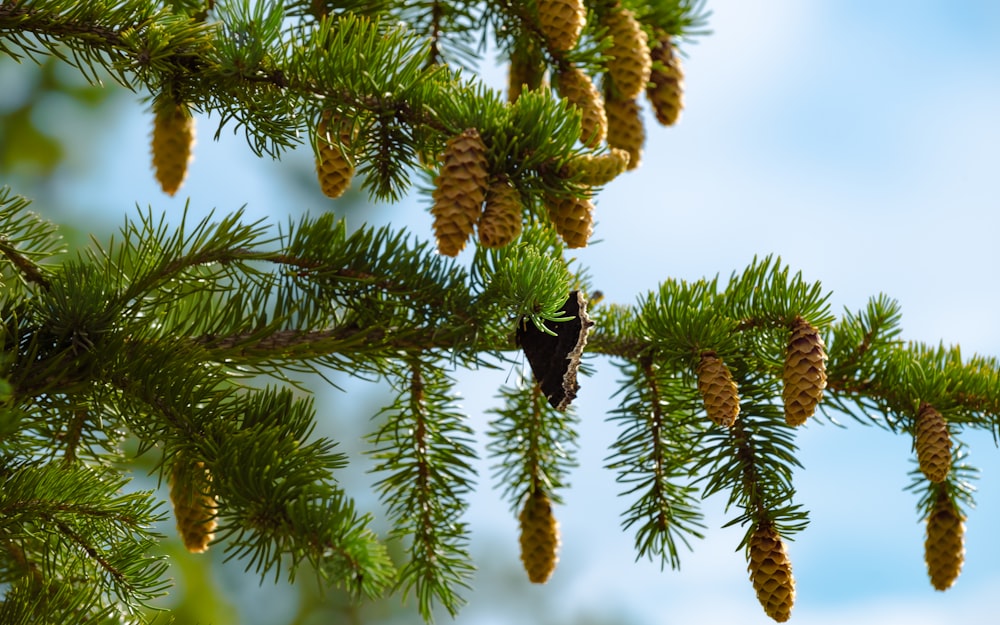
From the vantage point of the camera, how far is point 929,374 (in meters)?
1.15

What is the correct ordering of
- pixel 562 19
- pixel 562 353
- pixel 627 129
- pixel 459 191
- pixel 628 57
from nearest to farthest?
pixel 459 191 → pixel 562 353 → pixel 562 19 → pixel 628 57 → pixel 627 129

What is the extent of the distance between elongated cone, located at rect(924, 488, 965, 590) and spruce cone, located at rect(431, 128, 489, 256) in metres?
0.77

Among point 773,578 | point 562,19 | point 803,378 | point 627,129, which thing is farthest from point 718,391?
point 627,129

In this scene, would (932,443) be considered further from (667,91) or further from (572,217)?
(667,91)

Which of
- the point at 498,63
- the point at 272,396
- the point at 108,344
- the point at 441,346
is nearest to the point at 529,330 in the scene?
the point at 441,346

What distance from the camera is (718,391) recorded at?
96 cm

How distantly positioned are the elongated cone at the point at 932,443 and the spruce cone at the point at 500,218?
1.84 feet

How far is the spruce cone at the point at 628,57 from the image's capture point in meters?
1.20

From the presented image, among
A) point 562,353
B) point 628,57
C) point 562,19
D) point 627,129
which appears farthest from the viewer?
point 627,129

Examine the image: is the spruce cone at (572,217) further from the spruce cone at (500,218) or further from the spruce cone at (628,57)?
the spruce cone at (628,57)

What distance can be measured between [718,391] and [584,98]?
1.31ft

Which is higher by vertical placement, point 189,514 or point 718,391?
point 718,391

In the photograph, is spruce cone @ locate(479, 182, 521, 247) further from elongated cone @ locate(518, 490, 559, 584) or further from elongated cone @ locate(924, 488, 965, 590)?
elongated cone @ locate(924, 488, 965, 590)

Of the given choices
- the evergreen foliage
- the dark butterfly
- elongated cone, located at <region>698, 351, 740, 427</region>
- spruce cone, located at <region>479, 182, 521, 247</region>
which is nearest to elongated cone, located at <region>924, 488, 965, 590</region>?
the evergreen foliage
